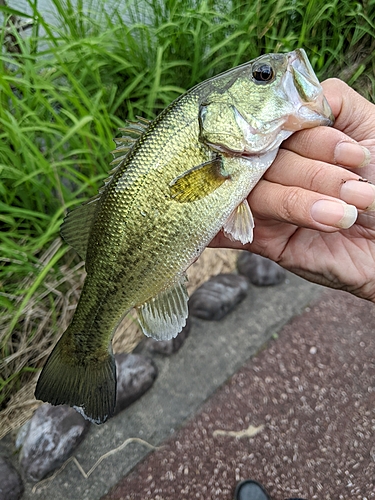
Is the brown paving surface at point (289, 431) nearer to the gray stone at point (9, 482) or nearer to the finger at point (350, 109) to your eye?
the gray stone at point (9, 482)

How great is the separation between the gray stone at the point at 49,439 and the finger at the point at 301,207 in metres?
1.65

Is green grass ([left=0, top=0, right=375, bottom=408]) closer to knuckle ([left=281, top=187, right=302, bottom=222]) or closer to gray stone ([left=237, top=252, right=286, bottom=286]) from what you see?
gray stone ([left=237, top=252, right=286, bottom=286])

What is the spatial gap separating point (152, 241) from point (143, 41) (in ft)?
7.82

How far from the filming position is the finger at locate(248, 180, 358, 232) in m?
1.37

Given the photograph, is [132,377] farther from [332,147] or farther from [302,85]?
[302,85]

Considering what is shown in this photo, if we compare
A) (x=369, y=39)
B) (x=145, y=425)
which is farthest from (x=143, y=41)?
(x=145, y=425)

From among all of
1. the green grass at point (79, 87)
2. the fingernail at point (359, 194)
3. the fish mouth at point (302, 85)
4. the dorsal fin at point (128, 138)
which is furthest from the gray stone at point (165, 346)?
the fish mouth at point (302, 85)

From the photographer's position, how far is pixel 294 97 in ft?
4.37

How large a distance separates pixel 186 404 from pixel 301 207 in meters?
1.64

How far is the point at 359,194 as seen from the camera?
138 centimetres

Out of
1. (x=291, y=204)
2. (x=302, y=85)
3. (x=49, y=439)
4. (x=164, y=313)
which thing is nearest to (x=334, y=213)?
(x=291, y=204)

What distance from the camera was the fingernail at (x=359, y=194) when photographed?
138cm

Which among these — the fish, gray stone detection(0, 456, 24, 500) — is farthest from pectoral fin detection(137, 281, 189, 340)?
gray stone detection(0, 456, 24, 500)

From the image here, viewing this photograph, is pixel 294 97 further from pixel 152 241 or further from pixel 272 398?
pixel 272 398
